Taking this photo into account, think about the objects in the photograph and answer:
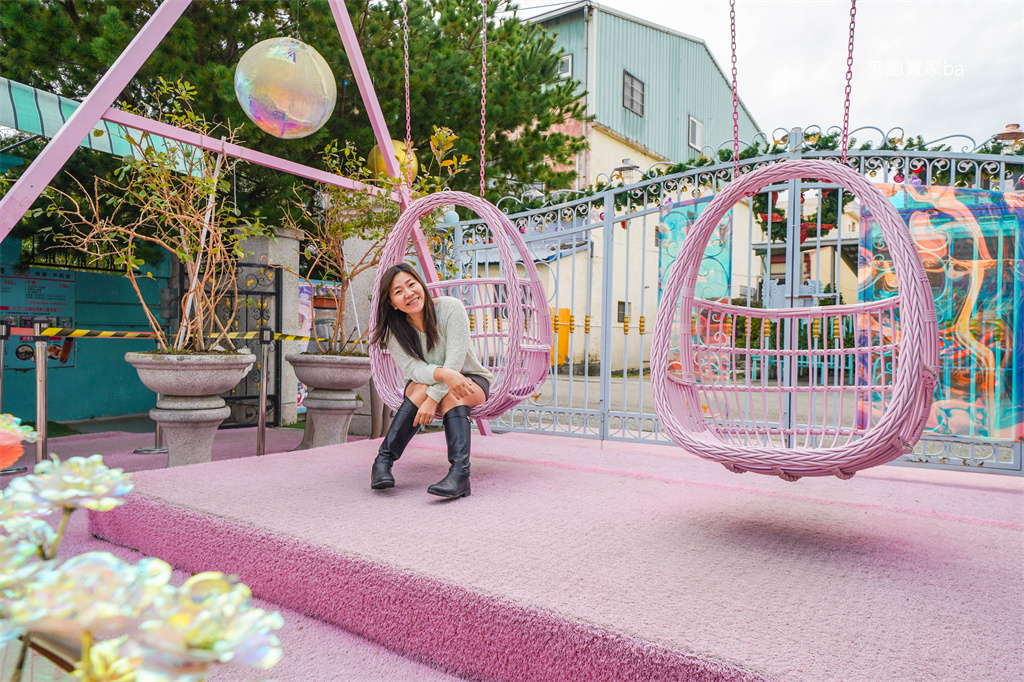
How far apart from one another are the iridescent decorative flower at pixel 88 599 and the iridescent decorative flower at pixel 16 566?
31 mm

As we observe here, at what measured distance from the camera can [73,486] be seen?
0.41m

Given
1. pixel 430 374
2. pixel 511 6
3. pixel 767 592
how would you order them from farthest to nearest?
1. pixel 511 6
2. pixel 430 374
3. pixel 767 592

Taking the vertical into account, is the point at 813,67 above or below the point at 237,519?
above

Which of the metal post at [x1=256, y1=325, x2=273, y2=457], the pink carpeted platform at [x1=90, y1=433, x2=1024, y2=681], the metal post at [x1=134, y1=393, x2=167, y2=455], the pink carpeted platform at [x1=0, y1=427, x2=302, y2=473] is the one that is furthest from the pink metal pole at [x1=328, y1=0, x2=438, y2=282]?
the metal post at [x1=134, y1=393, x2=167, y2=455]

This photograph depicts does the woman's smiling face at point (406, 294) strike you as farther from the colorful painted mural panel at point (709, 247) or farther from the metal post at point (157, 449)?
the metal post at point (157, 449)

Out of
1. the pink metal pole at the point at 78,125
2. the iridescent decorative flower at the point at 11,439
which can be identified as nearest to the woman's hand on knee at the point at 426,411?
the pink metal pole at the point at 78,125

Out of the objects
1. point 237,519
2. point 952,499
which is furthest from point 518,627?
point 952,499

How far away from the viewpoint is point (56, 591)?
316mm

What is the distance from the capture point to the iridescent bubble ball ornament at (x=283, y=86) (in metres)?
2.98

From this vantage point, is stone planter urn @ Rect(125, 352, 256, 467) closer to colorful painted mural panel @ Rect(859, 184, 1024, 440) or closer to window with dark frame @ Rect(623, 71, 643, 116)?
colorful painted mural panel @ Rect(859, 184, 1024, 440)

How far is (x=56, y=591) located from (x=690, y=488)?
2.52 metres

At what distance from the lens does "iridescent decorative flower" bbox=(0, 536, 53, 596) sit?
363 mm

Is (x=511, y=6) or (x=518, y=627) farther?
(x=511, y=6)

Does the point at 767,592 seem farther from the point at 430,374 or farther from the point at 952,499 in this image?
the point at 952,499
